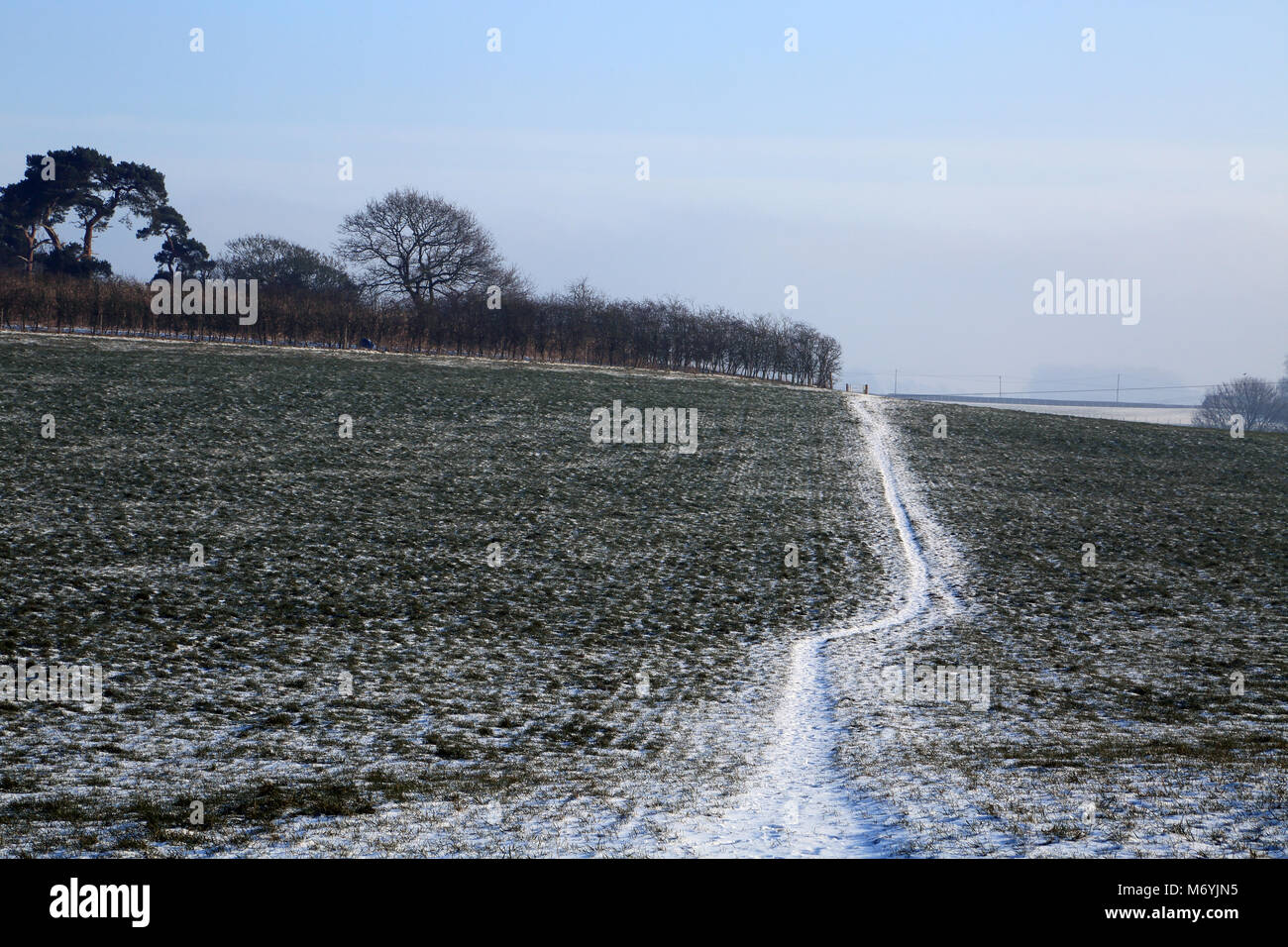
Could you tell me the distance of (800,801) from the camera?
29.1 ft

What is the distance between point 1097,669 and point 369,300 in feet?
269

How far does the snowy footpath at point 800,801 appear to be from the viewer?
7480 mm

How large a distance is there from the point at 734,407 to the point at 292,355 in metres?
26.0

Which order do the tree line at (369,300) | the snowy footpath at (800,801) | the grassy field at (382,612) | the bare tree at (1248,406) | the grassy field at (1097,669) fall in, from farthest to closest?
1. the bare tree at (1248,406)
2. the tree line at (369,300)
3. the grassy field at (382,612)
4. the grassy field at (1097,669)
5. the snowy footpath at (800,801)

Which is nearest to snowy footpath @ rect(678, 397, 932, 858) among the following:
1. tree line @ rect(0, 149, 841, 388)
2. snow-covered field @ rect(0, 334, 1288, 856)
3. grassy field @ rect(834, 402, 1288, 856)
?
snow-covered field @ rect(0, 334, 1288, 856)

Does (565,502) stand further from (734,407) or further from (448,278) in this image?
(448,278)

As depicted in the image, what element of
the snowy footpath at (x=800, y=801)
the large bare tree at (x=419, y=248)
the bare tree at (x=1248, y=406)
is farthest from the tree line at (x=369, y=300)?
the bare tree at (x=1248, y=406)

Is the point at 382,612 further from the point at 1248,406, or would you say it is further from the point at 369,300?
the point at 1248,406

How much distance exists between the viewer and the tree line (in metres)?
58.7

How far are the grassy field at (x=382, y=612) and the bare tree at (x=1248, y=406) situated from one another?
143 metres

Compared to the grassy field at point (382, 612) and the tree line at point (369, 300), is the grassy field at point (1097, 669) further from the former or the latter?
the tree line at point (369, 300)

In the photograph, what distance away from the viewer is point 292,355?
5206 centimetres

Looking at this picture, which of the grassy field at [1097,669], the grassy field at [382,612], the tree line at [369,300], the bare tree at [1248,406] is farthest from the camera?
the bare tree at [1248,406]

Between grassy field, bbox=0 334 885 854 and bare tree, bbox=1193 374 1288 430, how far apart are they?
14261 centimetres
